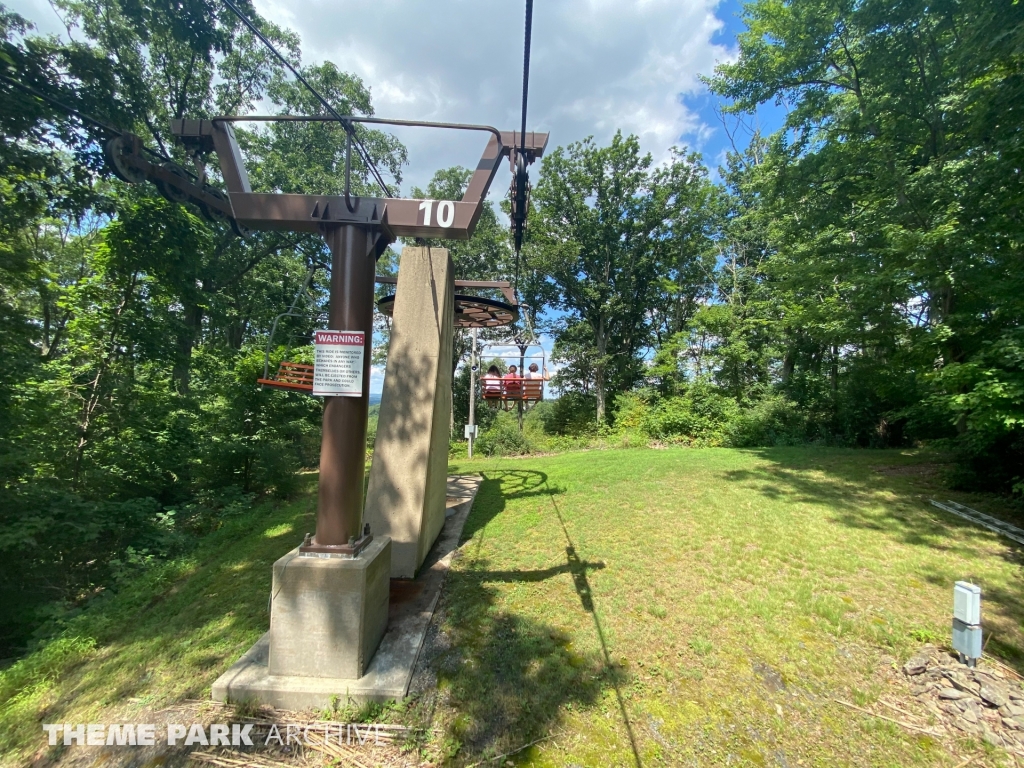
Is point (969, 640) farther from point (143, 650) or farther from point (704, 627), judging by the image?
point (143, 650)

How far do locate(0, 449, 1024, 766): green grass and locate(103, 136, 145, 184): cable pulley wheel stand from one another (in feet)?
12.9

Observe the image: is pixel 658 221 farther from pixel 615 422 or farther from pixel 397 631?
pixel 397 631

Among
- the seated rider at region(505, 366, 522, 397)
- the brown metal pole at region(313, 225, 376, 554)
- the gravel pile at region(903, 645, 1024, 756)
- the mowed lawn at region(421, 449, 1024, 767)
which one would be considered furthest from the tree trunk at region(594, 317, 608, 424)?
the brown metal pole at region(313, 225, 376, 554)

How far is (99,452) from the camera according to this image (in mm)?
6812

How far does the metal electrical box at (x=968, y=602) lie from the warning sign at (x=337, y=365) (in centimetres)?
424

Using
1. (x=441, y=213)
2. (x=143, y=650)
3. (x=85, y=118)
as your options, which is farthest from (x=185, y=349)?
(x=441, y=213)

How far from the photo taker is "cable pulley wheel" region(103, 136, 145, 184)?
3.24 metres

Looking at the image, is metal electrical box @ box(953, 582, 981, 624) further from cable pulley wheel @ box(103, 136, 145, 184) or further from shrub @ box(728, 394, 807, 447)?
shrub @ box(728, 394, 807, 447)

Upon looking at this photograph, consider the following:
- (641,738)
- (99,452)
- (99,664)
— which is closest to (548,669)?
(641,738)

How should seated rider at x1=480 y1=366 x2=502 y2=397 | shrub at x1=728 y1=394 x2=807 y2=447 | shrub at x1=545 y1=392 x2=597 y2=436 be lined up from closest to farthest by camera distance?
seated rider at x1=480 y1=366 x2=502 y2=397 < shrub at x1=728 y1=394 x2=807 y2=447 < shrub at x1=545 y1=392 x2=597 y2=436

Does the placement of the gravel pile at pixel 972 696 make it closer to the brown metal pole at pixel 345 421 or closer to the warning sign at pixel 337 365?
the brown metal pole at pixel 345 421

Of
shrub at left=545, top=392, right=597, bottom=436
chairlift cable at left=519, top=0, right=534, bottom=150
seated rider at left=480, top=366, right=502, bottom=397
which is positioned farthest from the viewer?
shrub at left=545, top=392, right=597, bottom=436

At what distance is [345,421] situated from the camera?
9.29 ft

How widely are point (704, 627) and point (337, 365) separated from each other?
3.55 m
